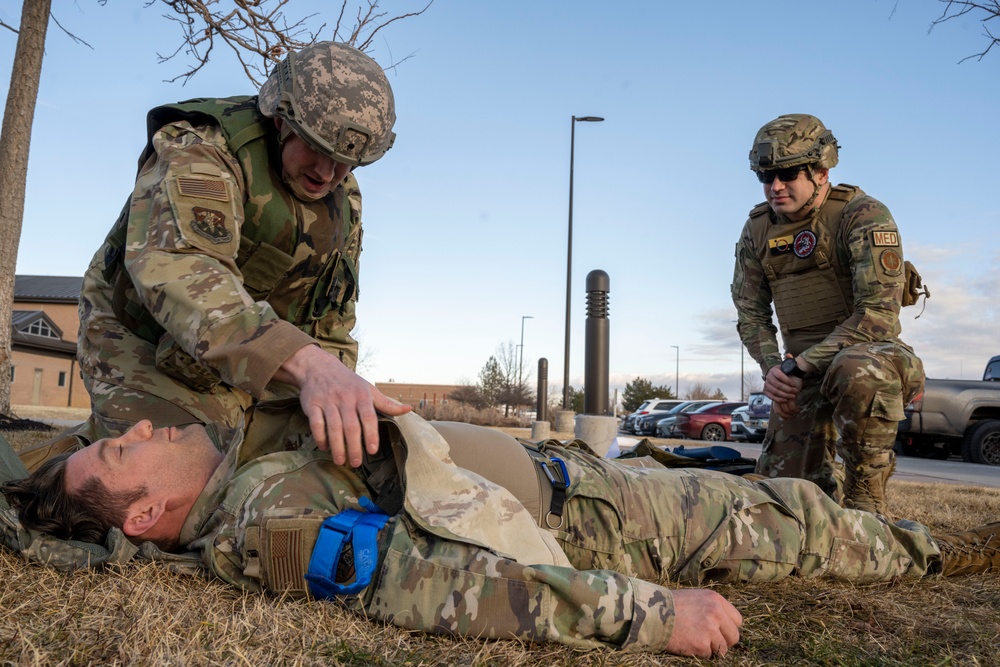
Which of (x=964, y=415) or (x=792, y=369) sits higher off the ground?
(x=792, y=369)

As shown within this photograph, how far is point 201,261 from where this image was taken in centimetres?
242

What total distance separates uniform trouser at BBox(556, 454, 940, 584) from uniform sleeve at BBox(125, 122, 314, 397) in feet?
3.52

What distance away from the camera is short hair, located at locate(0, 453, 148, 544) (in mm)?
2320

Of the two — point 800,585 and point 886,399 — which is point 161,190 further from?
point 886,399

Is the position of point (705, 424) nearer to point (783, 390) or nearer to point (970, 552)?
point (783, 390)

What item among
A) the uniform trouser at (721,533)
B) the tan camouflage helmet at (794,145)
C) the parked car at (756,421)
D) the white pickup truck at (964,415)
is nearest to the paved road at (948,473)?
the white pickup truck at (964,415)

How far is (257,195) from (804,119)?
3.16m

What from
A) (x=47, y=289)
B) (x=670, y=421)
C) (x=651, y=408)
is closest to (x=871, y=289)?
(x=670, y=421)

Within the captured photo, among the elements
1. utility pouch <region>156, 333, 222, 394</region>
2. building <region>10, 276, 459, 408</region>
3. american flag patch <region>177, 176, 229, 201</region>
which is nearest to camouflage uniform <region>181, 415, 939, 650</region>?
american flag patch <region>177, 176, 229, 201</region>

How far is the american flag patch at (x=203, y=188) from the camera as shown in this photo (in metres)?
2.65

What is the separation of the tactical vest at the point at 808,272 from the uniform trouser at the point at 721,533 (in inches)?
82.4

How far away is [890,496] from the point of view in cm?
543

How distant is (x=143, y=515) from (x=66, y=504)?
0.24m

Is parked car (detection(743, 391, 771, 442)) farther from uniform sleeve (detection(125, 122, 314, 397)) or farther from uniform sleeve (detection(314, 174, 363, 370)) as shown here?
uniform sleeve (detection(125, 122, 314, 397))
